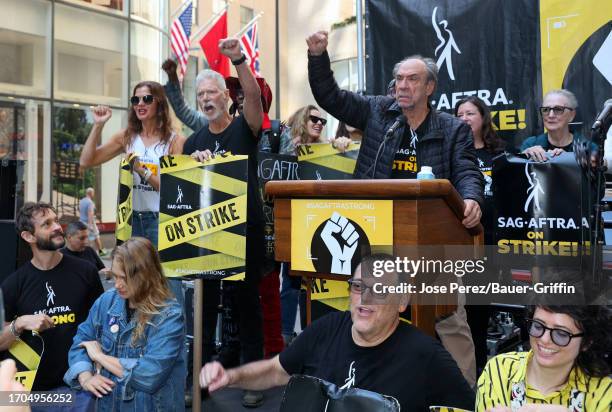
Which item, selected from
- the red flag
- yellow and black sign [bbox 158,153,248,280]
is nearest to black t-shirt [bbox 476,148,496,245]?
yellow and black sign [bbox 158,153,248,280]

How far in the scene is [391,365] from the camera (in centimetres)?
236

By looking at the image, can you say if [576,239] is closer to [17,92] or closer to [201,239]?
[201,239]

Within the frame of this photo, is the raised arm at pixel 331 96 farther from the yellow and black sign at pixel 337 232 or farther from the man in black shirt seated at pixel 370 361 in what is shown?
the man in black shirt seated at pixel 370 361

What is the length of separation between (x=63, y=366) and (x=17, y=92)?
38.8ft

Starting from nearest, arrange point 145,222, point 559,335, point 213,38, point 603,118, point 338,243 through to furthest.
→ point 559,335 < point 338,243 < point 603,118 < point 145,222 < point 213,38

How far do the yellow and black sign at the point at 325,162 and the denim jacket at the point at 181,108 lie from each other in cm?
88

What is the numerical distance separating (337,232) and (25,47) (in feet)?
45.2

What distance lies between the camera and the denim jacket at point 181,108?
215 inches

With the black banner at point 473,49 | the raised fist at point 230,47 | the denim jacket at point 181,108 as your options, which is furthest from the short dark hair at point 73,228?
the raised fist at point 230,47

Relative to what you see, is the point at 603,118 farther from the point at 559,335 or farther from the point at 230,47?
the point at 230,47

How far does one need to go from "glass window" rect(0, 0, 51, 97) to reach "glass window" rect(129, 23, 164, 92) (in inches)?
92.6

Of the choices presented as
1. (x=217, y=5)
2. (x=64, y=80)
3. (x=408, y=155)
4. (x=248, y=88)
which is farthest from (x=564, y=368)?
(x=217, y=5)

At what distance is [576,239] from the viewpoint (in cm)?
409

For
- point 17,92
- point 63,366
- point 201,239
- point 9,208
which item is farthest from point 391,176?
point 17,92
